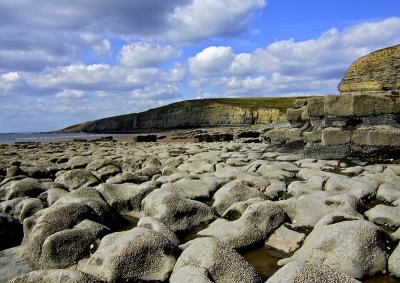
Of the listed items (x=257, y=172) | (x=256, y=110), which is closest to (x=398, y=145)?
(x=257, y=172)

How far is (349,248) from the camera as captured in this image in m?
4.58

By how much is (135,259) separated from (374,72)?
1835 centimetres

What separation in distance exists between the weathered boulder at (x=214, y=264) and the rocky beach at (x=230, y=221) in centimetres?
1

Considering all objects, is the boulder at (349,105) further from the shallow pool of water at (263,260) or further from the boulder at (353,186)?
the shallow pool of water at (263,260)

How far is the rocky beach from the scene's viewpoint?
449 centimetres

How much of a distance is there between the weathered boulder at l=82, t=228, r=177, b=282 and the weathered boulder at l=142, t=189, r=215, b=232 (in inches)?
49.8

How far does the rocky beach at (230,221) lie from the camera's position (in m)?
4.49

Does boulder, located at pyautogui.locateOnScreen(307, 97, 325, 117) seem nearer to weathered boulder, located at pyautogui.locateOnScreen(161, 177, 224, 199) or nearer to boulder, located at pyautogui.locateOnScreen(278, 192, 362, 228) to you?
weathered boulder, located at pyautogui.locateOnScreen(161, 177, 224, 199)

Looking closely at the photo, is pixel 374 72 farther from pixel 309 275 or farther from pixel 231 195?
pixel 309 275

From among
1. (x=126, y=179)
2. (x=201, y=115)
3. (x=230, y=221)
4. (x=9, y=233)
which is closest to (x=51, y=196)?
(x=9, y=233)

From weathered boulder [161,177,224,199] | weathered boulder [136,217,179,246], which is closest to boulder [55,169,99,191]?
weathered boulder [161,177,224,199]

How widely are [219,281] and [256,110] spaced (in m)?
89.1

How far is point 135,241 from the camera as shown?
483cm

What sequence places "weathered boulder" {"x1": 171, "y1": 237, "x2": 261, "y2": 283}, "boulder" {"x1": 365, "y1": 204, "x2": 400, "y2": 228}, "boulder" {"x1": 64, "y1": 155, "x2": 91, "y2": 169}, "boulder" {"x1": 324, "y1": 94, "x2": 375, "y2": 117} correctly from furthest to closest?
"boulder" {"x1": 64, "y1": 155, "x2": 91, "y2": 169}, "boulder" {"x1": 324, "y1": 94, "x2": 375, "y2": 117}, "boulder" {"x1": 365, "y1": 204, "x2": 400, "y2": 228}, "weathered boulder" {"x1": 171, "y1": 237, "x2": 261, "y2": 283}
